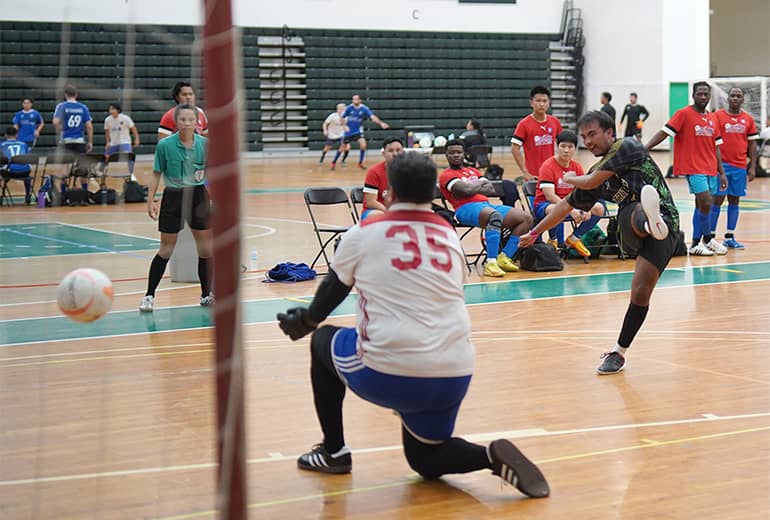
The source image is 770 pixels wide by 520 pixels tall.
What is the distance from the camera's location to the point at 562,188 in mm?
11133

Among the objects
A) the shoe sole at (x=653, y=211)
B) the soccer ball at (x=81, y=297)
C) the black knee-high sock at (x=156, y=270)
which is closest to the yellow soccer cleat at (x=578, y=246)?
the black knee-high sock at (x=156, y=270)

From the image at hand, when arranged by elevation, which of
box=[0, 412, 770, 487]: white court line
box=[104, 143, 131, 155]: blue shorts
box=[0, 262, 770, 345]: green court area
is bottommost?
box=[0, 412, 770, 487]: white court line

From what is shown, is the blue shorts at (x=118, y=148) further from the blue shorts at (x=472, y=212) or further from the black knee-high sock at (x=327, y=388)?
the black knee-high sock at (x=327, y=388)

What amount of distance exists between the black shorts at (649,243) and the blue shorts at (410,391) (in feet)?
8.22

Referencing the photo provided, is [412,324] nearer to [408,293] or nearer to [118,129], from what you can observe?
[408,293]

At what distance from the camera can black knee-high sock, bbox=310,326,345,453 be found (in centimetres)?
425

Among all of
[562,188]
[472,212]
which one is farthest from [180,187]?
[562,188]

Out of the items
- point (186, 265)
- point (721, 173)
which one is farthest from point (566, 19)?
point (186, 265)

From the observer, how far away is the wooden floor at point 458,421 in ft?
13.6

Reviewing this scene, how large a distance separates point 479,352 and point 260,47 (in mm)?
23551

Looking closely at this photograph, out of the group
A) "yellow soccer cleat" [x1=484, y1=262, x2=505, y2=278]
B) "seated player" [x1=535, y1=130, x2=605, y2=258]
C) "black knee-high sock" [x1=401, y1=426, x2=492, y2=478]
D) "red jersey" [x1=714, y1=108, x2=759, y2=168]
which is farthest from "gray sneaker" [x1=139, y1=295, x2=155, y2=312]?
"red jersey" [x1=714, y1=108, x2=759, y2=168]

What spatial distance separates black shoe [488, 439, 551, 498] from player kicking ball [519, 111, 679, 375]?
87.1 inches

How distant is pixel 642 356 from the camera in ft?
22.1

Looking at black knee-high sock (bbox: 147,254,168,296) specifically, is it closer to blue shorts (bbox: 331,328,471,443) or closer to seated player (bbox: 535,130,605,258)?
seated player (bbox: 535,130,605,258)
